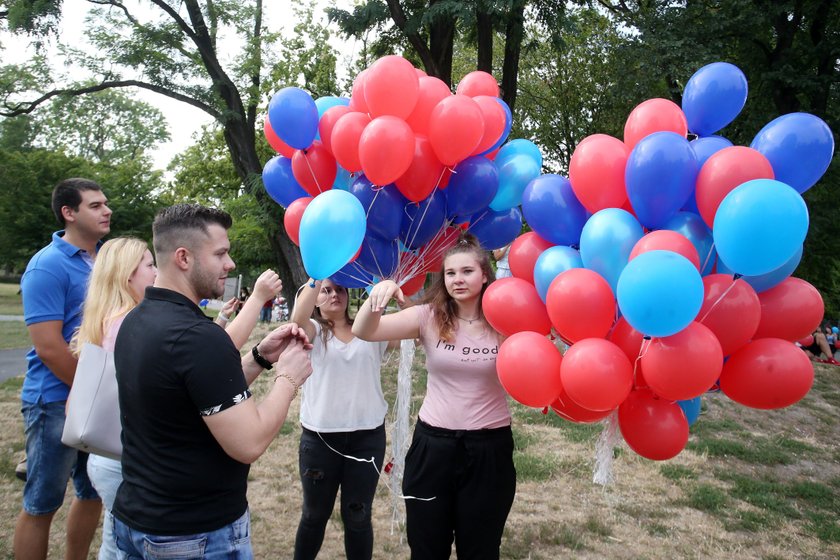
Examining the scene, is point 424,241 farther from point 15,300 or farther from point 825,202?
point 15,300

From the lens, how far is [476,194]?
9.21 ft

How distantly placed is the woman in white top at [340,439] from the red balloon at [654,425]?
1390mm

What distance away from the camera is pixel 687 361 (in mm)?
1879

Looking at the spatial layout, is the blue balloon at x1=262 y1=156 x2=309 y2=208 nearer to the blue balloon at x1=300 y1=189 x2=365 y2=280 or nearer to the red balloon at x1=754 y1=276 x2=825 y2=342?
the blue balloon at x1=300 y1=189 x2=365 y2=280

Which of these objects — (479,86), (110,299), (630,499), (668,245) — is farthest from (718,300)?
(630,499)

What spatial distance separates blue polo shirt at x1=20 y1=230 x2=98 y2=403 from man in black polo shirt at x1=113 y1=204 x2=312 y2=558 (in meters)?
1.37

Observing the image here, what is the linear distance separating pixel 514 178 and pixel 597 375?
1287mm

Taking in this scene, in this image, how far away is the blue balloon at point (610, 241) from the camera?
6.96 feet

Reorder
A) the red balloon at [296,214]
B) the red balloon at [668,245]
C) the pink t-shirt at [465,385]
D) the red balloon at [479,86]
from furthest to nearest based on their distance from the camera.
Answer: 1. the red balloon at [479,86]
2. the red balloon at [296,214]
3. the pink t-shirt at [465,385]
4. the red balloon at [668,245]

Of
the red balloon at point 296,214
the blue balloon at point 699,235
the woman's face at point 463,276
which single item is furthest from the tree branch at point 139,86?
the blue balloon at point 699,235

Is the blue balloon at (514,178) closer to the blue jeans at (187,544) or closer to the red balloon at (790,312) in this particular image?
the red balloon at (790,312)

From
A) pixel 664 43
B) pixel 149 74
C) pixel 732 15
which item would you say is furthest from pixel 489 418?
pixel 149 74

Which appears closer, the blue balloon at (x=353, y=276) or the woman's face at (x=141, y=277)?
the woman's face at (x=141, y=277)

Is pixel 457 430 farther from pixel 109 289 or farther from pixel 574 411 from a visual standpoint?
pixel 109 289
